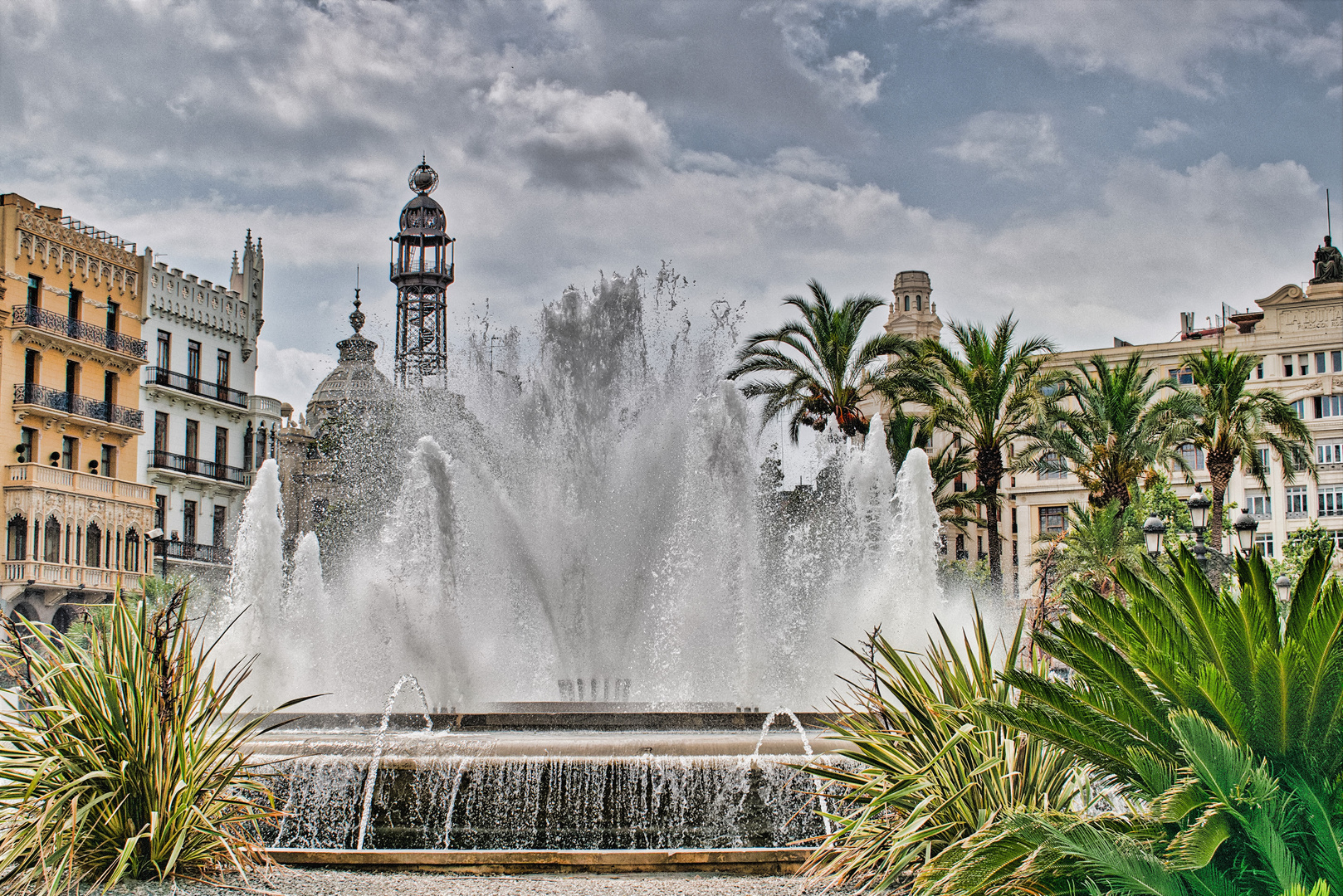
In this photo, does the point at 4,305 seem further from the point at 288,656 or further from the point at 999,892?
the point at 999,892

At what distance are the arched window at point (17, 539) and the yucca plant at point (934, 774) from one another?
35712 mm

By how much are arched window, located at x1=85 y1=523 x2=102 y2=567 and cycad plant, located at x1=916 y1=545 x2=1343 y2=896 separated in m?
39.2

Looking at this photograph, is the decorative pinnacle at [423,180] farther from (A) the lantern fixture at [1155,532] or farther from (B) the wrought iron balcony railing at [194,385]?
(A) the lantern fixture at [1155,532]

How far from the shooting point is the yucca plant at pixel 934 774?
25.9ft

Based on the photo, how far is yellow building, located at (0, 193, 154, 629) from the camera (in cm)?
3909

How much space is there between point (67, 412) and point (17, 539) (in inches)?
180

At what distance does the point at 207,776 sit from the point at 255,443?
43663mm

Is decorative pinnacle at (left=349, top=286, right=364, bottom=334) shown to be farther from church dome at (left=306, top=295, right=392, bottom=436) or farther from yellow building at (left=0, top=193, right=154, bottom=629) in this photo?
yellow building at (left=0, top=193, right=154, bottom=629)

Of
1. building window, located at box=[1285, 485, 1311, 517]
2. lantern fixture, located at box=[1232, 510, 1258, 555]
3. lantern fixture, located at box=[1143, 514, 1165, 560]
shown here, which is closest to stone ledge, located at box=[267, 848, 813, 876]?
lantern fixture, located at box=[1232, 510, 1258, 555]

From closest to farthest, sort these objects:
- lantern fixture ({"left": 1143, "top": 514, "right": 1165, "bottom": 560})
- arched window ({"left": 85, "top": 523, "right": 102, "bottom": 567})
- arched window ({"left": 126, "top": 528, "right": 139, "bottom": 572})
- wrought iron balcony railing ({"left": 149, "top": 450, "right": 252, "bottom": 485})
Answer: lantern fixture ({"left": 1143, "top": 514, "right": 1165, "bottom": 560}) < arched window ({"left": 85, "top": 523, "right": 102, "bottom": 567}) < arched window ({"left": 126, "top": 528, "right": 139, "bottom": 572}) < wrought iron balcony railing ({"left": 149, "top": 450, "right": 252, "bottom": 485})

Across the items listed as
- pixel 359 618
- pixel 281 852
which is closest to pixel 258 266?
pixel 359 618

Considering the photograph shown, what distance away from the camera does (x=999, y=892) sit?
263 inches

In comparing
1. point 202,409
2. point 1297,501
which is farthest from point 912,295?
point 202,409

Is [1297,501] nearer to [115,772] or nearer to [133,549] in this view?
[133,549]
